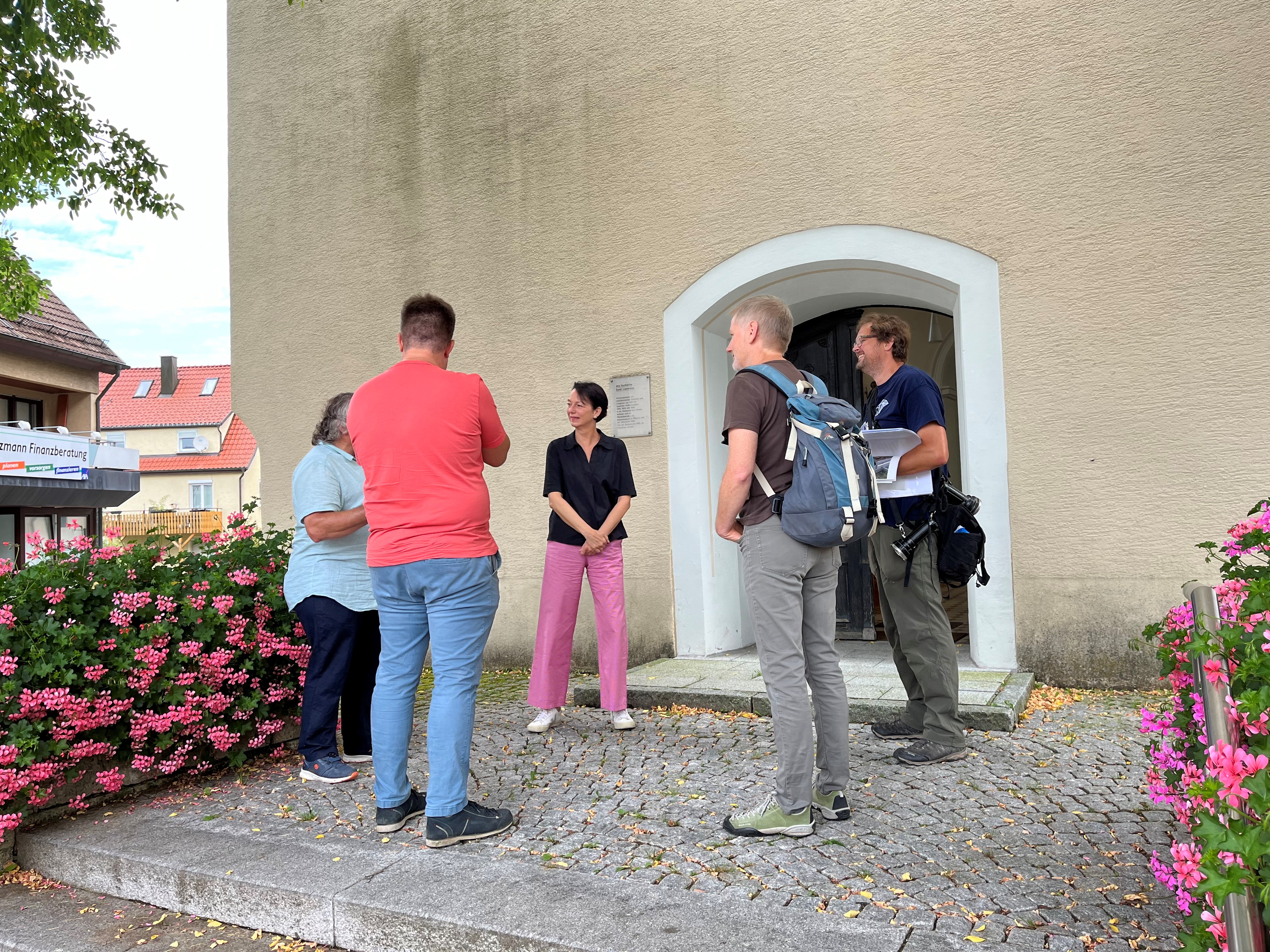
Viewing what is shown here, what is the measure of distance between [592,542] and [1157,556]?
334 cm

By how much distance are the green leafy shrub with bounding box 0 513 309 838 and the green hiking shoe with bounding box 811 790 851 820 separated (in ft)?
8.41

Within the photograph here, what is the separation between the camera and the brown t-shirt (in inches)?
124

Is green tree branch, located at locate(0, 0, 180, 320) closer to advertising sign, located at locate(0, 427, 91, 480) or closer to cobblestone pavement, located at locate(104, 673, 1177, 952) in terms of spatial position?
cobblestone pavement, located at locate(104, 673, 1177, 952)

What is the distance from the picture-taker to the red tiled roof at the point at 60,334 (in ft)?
67.7

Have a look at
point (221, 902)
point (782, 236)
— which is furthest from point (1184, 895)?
point (782, 236)

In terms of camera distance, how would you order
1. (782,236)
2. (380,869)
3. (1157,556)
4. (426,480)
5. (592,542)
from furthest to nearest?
(782,236), (1157,556), (592,542), (426,480), (380,869)

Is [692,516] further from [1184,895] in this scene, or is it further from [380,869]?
[1184,895]

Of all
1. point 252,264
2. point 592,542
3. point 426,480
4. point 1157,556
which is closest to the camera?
point 426,480

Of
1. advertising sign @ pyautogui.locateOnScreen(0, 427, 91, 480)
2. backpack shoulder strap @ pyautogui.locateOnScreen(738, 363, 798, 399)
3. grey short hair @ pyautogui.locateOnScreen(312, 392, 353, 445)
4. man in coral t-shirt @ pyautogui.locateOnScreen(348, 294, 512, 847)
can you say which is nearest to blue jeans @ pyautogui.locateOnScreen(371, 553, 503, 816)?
man in coral t-shirt @ pyautogui.locateOnScreen(348, 294, 512, 847)

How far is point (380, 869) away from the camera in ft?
9.57

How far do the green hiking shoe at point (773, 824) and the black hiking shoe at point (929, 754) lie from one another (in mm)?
938

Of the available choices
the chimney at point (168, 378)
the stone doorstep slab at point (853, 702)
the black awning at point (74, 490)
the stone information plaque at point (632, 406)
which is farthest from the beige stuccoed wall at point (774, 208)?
the chimney at point (168, 378)

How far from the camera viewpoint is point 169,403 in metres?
51.5

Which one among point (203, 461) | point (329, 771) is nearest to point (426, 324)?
point (329, 771)
